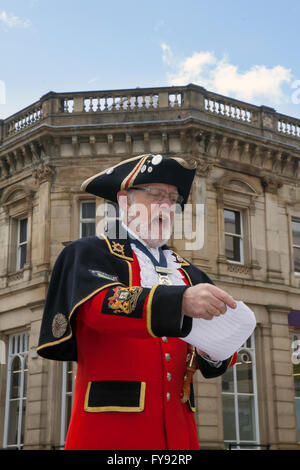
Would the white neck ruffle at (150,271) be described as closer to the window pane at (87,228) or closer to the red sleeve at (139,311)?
the red sleeve at (139,311)

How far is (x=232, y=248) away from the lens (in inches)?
680

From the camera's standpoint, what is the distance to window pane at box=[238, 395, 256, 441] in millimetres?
15719

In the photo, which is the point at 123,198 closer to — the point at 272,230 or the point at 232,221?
the point at 232,221

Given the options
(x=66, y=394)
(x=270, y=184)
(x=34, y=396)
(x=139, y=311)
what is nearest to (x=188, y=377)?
(x=139, y=311)

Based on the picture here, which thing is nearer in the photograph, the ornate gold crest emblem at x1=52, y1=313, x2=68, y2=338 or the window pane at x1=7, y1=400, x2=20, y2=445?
the ornate gold crest emblem at x1=52, y1=313, x2=68, y2=338

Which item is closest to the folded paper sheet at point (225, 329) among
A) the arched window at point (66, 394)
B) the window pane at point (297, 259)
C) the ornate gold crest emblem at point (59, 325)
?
the ornate gold crest emblem at point (59, 325)

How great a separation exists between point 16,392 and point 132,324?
49.9ft

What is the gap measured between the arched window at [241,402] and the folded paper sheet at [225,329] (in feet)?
43.8

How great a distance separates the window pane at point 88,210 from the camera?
54.6 feet

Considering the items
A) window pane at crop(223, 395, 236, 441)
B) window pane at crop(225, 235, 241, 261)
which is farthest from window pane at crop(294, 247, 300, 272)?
window pane at crop(223, 395, 236, 441)

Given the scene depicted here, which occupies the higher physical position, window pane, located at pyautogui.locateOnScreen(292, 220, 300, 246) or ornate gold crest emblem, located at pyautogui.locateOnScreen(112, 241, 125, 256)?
window pane, located at pyautogui.locateOnScreen(292, 220, 300, 246)

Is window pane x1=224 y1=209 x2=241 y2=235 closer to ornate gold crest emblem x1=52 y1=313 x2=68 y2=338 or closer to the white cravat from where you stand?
the white cravat

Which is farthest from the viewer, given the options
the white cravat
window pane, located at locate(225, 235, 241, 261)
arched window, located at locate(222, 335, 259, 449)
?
window pane, located at locate(225, 235, 241, 261)

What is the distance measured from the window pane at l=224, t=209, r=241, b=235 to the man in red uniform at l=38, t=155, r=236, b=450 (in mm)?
14286
